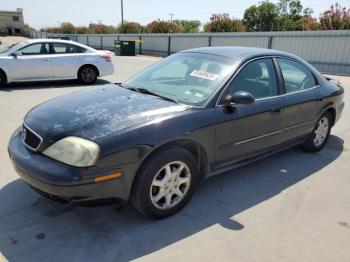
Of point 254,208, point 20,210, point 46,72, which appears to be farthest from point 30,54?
point 254,208

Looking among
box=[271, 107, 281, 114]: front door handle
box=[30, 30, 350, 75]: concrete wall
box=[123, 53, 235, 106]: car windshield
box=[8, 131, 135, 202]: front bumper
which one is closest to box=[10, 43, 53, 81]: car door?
box=[123, 53, 235, 106]: car windshield

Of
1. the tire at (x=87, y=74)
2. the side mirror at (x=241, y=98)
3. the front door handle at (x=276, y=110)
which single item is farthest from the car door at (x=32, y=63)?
the side mirror at (x=241, y=98)

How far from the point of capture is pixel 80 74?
10.5 metres

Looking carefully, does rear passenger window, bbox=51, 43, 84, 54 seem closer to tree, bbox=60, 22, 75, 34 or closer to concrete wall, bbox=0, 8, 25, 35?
tree, bbox=60, 22, 75, 34

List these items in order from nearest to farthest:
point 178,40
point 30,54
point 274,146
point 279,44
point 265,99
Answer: point 265,99 < point 274,146 < point 30,54 < point 279,44 < point 178,40

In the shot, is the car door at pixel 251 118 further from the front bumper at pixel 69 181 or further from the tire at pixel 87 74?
the tire at pixel 87 74

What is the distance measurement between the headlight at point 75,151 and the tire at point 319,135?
3.36 m

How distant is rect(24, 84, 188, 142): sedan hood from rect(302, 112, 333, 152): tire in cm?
253

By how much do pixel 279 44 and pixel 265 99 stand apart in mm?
16432

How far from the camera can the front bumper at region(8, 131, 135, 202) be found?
252cm

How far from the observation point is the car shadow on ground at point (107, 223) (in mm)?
2611

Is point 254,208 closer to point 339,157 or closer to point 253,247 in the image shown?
point 253,247

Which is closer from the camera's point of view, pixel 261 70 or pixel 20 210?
pixel 20 210

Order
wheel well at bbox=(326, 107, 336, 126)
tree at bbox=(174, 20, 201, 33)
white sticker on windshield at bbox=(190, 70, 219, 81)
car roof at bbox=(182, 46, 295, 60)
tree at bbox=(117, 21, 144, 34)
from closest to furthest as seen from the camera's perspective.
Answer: white sticker on windshield at bbox=(190, 70, 219, 81) → car roof at bbox=(182, 46, 295, 60) → wheel well at bbox=(326, 107, 336, 126) → tree at bbox=(117, 21, 144, 34) → tree at bbox=(174, 20, 201, 33)
